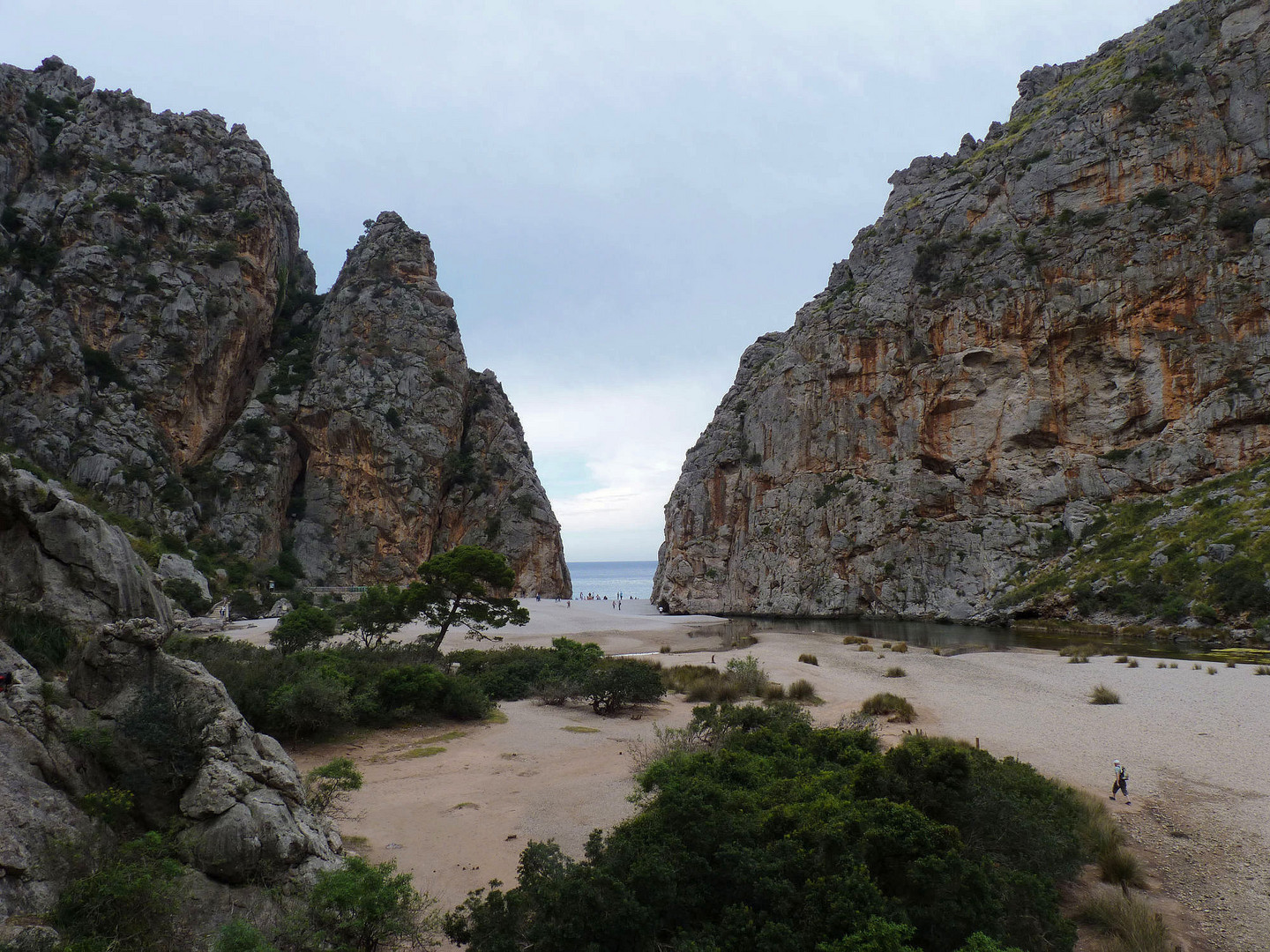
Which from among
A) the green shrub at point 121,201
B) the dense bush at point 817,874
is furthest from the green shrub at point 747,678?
the green shrub at point 121,201

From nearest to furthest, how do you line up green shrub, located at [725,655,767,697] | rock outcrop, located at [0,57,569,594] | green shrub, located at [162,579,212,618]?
green shrub, located at [725,655,767,697]
green shrub, located at [162,579,212,618]
rock outcrop, located at [0,57,569,594]

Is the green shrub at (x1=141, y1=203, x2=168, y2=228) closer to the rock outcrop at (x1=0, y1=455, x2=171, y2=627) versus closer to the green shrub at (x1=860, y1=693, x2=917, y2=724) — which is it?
the rock outcrop at (x1=0, y1=455, x2=171, y2=627)

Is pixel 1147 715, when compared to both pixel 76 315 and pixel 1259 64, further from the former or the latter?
pixel 76 315

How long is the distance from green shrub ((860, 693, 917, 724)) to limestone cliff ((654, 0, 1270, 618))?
113ft

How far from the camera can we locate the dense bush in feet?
15.7

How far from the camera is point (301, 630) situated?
19062 mm

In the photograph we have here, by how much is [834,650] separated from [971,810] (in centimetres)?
2408

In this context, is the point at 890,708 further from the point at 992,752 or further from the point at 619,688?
the point at 619,688

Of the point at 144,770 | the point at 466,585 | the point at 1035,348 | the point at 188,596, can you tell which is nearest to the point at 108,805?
the point at 144,770

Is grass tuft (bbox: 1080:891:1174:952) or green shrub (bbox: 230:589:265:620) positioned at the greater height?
grass tuft (bbox: 1080:891:1174:952)

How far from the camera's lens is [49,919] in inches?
163

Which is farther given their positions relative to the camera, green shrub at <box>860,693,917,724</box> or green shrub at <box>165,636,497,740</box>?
green shrub at <box>860,693,917,724</box>

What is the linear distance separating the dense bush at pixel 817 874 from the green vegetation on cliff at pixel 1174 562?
30822mm

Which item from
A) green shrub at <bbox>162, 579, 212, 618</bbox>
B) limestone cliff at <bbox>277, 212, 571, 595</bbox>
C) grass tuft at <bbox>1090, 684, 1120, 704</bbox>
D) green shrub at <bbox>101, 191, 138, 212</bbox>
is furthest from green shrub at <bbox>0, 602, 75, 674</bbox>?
green shrub at <bbox>101, 191, 138, 212</bbox>
